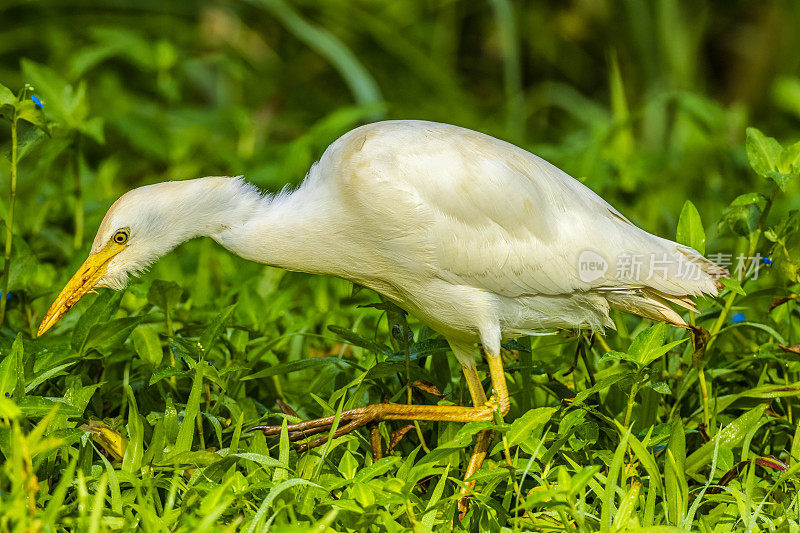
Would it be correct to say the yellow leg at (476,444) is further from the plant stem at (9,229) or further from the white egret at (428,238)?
the plant stem at (9,229)

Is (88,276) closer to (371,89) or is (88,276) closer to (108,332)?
(108,332)

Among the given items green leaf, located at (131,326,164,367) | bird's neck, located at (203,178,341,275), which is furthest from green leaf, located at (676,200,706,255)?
green leaf, located at (131,326,164,367)

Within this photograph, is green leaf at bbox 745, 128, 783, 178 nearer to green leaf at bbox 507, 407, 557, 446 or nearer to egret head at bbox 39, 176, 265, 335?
green leaf at bbox 507, 407, 557, 446

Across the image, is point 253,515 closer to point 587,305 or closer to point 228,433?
point 228,433

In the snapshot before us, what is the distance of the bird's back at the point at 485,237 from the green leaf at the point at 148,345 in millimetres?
736

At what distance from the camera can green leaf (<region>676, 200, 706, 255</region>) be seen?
3.14m

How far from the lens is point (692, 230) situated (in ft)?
10.3

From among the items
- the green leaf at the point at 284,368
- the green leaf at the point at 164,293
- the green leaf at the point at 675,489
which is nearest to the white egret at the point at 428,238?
the green leaf at the point at 164,293

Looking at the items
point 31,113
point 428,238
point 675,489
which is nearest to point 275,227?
point 428,238

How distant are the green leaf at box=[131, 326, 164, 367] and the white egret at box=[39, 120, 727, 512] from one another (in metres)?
0.30

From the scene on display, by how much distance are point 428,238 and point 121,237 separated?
3.18ft

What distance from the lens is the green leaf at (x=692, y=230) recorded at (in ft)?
10.3

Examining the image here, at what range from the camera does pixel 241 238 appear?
2912 millimetres

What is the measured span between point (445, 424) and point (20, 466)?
4.66ft
